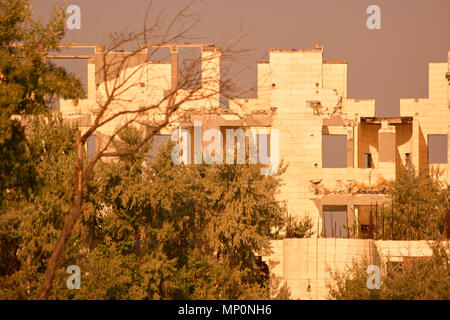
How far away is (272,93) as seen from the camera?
53.8m

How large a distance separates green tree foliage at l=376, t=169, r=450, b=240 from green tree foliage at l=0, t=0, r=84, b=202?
24.7 meters

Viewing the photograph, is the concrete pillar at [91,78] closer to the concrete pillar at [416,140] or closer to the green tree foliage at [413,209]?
the concrete pillar at [416,140]

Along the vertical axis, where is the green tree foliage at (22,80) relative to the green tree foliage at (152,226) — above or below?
above

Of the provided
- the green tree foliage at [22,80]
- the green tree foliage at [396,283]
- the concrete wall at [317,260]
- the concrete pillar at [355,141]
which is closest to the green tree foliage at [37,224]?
the concrete wall at [317,260]

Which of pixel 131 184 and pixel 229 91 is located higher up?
pixel 229 91

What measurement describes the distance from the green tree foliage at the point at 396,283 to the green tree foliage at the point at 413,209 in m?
10.3

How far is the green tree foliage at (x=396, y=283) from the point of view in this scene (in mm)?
31078

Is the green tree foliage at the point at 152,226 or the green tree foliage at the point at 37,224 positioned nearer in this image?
the green tree foliage at the point at 152,226

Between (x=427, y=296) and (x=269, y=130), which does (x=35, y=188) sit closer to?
(x=427, y=296)

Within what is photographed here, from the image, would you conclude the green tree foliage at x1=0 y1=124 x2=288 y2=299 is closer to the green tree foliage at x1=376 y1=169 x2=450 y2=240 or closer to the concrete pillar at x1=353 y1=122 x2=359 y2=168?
the green tree foliage at x1=376 y1=169 x2=450 y2=240

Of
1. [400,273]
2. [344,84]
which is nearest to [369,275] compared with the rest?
[400,273]

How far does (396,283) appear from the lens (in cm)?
3164

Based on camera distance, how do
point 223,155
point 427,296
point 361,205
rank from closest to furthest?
1. point 427,296
2. point 223,155
3. point 361,205
